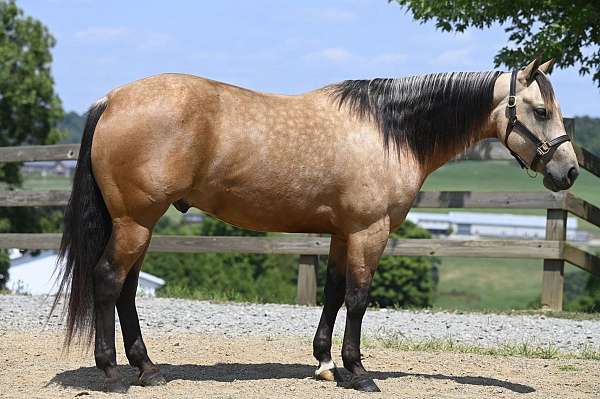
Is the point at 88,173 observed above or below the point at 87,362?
above

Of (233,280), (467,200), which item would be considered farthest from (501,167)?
(467,200)

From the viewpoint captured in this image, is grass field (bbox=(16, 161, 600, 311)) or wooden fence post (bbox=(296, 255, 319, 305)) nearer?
wooden fence post (bbox=(296, 255, 319, 305))

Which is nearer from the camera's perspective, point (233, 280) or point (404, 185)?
point (404, 185)

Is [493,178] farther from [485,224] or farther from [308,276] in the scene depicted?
[308,276]

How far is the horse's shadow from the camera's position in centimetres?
526

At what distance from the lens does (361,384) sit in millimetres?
5188

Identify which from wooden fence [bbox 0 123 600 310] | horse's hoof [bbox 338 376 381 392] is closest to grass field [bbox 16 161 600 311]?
wooden fence [bbox 0 123 600 310]

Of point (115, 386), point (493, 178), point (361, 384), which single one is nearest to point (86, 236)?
point (115, 386)

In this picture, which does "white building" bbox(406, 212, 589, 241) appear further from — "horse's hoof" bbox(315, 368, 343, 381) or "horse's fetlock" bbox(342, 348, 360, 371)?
"horse's fetlock" bbox(342, 348, 360, 371)

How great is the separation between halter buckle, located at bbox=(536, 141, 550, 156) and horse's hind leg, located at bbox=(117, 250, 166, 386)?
268cm

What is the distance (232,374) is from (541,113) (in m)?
2.71

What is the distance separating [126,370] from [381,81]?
8.73 ft

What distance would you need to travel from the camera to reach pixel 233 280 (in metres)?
42.6

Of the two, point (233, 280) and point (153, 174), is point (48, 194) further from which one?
point (233, 280)
